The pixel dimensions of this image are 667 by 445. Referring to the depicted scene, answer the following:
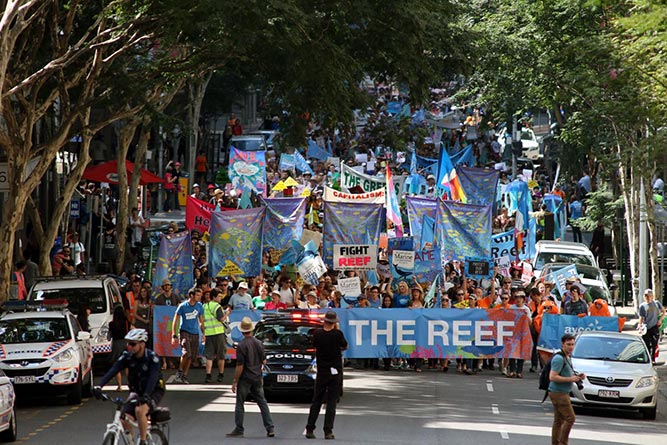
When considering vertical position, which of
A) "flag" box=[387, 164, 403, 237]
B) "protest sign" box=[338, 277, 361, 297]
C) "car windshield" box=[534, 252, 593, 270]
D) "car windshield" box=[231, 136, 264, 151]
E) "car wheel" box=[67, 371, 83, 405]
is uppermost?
"car windshield" box=[231, 136, 264, 151]

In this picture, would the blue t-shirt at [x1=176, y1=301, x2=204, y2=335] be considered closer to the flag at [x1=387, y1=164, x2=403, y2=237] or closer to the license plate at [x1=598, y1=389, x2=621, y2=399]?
the license plate at [x1=598, y1=389, x2=621, y2=399]

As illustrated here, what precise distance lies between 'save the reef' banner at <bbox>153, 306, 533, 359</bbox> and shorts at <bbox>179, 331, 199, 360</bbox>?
1.68m

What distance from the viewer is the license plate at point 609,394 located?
21250 millimetres

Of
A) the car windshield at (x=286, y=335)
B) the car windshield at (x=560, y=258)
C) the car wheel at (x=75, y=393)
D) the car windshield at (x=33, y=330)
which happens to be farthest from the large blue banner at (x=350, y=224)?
the car wheel at (x=75, y=393)

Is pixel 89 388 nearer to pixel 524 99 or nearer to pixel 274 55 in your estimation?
pixel 274 55

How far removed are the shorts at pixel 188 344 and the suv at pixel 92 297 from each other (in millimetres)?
2054

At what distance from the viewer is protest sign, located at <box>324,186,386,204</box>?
31750 mm

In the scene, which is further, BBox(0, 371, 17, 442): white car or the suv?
the suv

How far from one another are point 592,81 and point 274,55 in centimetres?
735

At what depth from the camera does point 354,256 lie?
28969 mm

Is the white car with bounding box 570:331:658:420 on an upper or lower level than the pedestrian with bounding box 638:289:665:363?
lower

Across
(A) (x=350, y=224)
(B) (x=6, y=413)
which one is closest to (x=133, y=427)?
(B) (x=6, y=413)

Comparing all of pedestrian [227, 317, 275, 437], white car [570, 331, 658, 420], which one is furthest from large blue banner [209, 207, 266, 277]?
pedestrian [227, 317, 275, 437]

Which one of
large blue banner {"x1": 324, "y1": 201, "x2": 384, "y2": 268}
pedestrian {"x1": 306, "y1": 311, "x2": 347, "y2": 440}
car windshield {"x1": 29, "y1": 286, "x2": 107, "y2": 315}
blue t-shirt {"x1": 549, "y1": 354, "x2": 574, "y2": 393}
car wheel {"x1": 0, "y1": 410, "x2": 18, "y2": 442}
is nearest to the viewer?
blue t-shirt {"x1": 549, "y1": 354, "x2": 574, "y2": 393}
